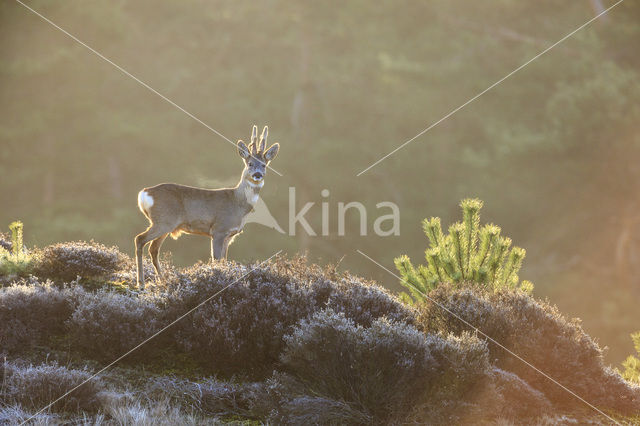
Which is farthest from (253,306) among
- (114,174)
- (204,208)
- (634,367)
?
(114,174)

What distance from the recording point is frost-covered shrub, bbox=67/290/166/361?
6.78 metres

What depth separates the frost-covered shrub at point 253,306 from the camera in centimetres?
677

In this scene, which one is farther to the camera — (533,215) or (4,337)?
(533,215)

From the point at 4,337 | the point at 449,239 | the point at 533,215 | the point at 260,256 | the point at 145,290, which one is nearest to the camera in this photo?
the point at 4,337

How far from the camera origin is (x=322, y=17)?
31188 mm

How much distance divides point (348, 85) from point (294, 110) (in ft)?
8.02

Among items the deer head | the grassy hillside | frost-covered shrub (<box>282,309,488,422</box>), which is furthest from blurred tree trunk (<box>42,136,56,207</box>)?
frost-covered shrub (<box>282,309,488,422</box>)

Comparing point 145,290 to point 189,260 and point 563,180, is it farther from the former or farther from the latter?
point 563,180

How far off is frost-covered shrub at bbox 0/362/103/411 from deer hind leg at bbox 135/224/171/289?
3170mm

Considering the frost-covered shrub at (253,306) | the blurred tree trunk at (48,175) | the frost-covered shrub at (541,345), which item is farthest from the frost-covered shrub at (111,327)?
the blurred tree trunk at (48,175)

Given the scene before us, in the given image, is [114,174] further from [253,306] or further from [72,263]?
[253,306]

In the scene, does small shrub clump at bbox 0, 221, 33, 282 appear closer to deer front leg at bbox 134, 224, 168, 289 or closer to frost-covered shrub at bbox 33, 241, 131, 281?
frost-covered shrub at bbox 33, 241, 131, 281

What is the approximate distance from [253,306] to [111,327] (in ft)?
4.42

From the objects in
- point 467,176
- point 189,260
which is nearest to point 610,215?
point 467,176
